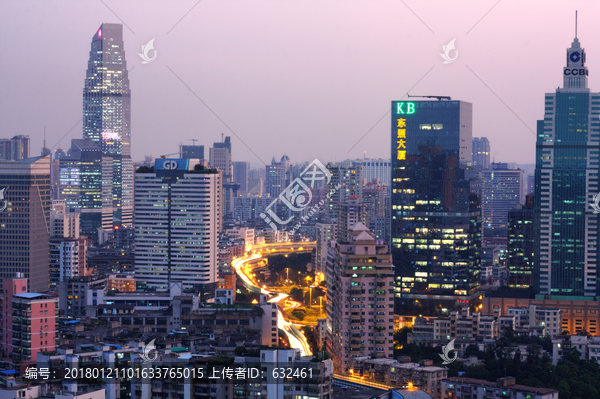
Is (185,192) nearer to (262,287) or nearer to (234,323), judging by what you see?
(262,287)

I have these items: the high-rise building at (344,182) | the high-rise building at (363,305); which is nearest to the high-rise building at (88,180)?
the high-rise building at (344,182)

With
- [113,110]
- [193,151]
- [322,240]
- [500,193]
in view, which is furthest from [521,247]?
[113,110]

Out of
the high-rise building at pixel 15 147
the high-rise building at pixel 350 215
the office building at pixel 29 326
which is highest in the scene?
the high-rise building at pixel 15 147

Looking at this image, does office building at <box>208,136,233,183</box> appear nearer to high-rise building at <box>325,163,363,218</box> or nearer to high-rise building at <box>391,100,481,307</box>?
high-rise building at <box>325,163,363,218</box>

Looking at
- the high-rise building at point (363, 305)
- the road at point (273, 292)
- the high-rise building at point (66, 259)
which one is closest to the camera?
the high-rise building at point (363, 305)

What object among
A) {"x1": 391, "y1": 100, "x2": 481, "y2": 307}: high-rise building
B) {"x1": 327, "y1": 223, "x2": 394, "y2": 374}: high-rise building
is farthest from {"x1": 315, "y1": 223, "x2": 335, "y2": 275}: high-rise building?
{"x1": 327, "y1": 223, "x2": 394, "y2": 374}: high-rise building

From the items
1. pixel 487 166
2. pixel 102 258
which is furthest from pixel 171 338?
pixel 487 166

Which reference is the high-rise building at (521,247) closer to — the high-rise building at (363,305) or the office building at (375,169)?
the office building at (375,169)
